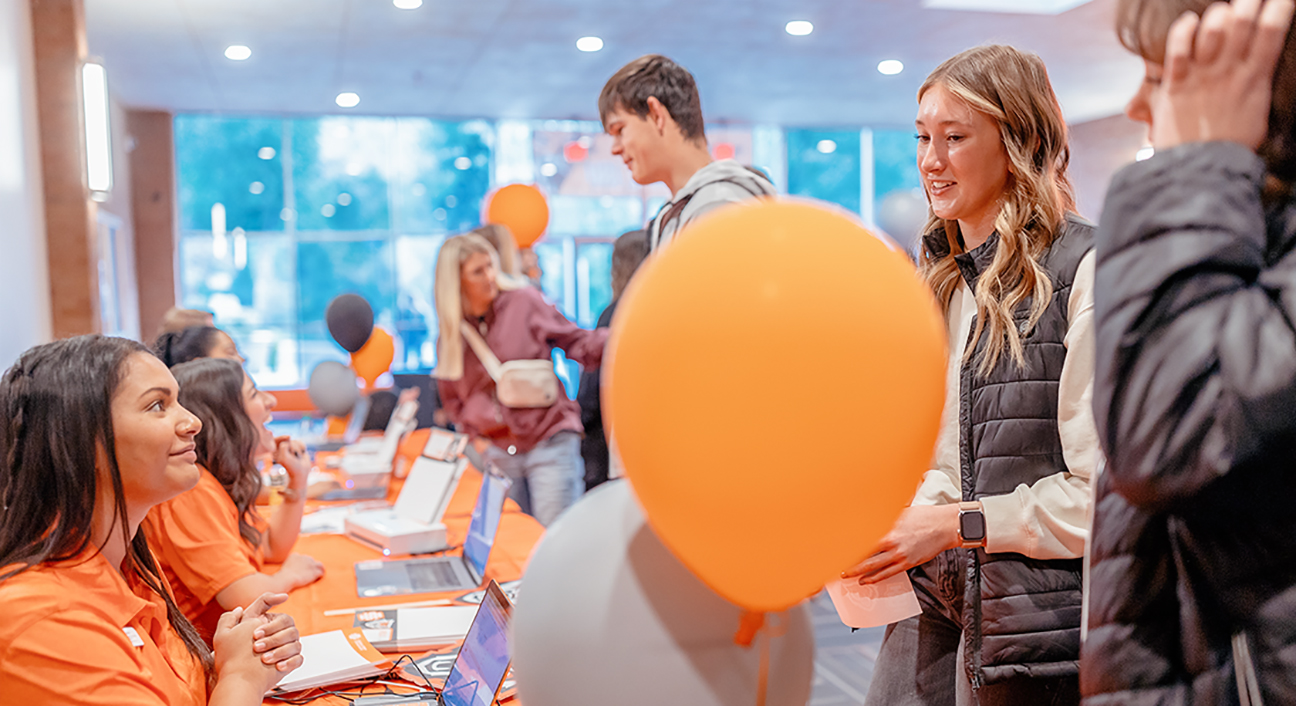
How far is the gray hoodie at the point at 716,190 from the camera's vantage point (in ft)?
5.92

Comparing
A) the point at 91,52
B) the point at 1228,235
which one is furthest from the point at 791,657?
the point at 91,52

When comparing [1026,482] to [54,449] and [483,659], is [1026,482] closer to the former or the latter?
[483,659]

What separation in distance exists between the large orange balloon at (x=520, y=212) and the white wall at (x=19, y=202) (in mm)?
2135

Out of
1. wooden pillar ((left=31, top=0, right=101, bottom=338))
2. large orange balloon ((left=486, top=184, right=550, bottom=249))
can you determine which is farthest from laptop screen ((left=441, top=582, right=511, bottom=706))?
wooden pillar ((left=31, top=0, right=101, bottom=338))

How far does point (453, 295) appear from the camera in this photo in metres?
3.51

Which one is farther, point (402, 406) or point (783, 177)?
point (783, 177)

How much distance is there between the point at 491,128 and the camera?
9.88 metres

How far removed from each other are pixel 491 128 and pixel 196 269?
3.39 meters

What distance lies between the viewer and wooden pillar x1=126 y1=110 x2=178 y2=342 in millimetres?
8844

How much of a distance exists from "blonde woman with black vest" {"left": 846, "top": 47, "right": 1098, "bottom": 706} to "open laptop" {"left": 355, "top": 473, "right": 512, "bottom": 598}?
1165mm

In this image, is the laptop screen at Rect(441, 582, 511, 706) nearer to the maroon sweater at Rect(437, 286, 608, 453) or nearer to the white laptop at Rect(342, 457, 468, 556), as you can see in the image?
the white laptop at Rect(342, 457, 468, 556)

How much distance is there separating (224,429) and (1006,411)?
1.70m

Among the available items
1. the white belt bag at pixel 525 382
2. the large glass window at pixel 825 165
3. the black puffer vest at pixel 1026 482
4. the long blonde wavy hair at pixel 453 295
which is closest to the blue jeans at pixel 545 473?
the white belt bag at pixel 525 382

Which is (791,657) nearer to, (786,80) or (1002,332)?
(1002,332)
